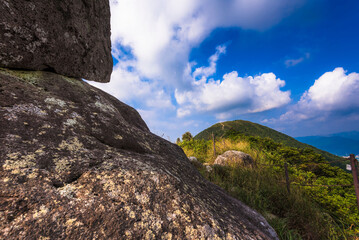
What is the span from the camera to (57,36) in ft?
6.15

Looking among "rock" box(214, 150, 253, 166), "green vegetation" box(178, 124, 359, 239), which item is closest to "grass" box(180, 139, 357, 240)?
"green vegetation" box(178, 124, 359, 239)

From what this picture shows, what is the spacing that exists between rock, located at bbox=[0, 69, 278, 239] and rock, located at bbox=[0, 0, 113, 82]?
0.33 m

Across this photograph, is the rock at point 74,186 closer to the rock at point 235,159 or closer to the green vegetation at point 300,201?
the green vegetation at point 300,201

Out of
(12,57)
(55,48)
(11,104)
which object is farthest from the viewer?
(55,48)

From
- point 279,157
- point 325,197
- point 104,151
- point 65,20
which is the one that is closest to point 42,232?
point 104,151

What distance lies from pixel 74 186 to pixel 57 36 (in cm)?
191

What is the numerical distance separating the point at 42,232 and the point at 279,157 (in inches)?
342

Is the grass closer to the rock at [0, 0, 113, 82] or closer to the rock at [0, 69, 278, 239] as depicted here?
the rock at [0, 69, 278, 239]

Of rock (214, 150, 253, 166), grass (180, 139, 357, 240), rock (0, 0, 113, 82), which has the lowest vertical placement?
grass (180, 139, 357, 240)

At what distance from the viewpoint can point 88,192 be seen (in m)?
0.91

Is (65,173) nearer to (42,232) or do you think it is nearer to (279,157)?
(42,232)

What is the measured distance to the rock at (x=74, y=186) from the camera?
751mm

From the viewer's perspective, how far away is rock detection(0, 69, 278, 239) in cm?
75

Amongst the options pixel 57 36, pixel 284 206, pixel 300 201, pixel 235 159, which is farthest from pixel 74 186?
pixel 235 159
